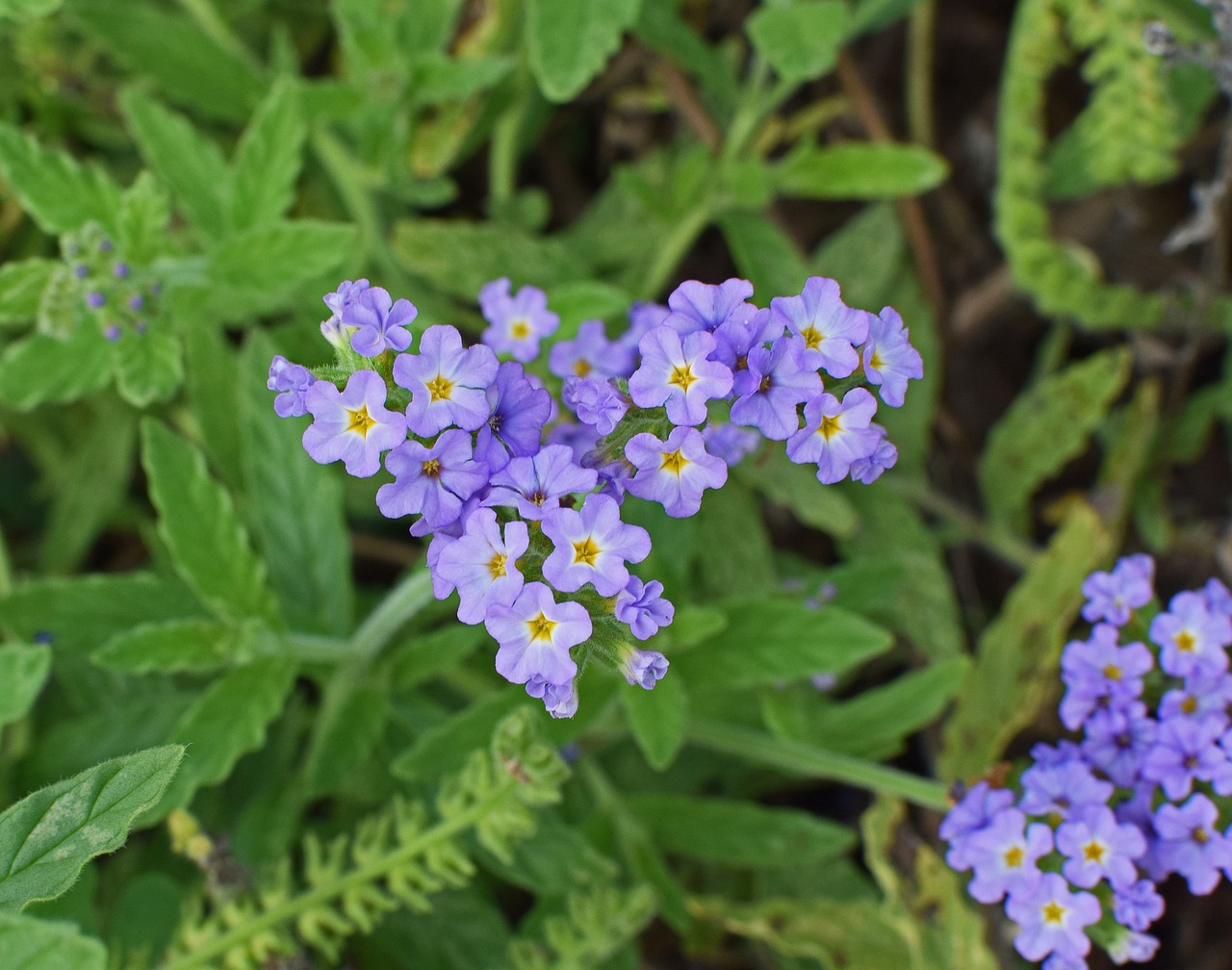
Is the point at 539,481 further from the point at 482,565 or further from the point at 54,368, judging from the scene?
the point at 54,368

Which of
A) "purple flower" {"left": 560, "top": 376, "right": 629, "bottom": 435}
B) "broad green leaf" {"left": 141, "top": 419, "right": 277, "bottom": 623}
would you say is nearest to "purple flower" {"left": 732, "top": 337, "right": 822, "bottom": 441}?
"purple flower" {"left": 560, "top": 376, "right": 629, "bottom": 435}

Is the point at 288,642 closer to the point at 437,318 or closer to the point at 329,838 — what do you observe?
the point at 329,838

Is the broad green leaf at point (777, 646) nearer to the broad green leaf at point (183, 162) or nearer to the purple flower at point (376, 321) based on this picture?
the purple flower at point (376, 321)

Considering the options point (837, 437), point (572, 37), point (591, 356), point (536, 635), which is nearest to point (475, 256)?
point (572, 37)

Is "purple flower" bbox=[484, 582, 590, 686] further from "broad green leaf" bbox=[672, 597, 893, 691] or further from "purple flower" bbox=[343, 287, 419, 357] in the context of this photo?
"broad green leaf" bbox=[672, 597, 893, 691]

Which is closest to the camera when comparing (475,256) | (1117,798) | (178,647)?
(1117,798)

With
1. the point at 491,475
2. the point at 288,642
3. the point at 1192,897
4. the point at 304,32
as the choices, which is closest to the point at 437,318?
the point at 288,642
